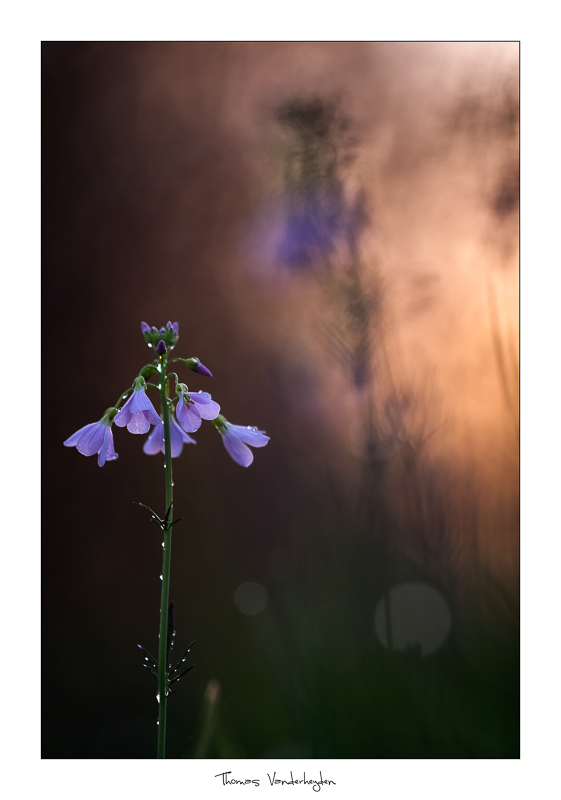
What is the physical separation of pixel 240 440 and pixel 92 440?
11.7 inches

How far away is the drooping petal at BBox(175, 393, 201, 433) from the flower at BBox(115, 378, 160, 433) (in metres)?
0.05

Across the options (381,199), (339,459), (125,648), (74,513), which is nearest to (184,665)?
(125,648)

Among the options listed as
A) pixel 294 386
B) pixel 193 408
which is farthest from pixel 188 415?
pixel 294 386

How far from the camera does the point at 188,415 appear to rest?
0.86m

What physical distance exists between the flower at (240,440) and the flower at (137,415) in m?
0.20

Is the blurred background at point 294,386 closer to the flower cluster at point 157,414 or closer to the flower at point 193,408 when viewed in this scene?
the flower cluster at point 157,414

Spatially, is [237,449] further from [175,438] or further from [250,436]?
[175,438]

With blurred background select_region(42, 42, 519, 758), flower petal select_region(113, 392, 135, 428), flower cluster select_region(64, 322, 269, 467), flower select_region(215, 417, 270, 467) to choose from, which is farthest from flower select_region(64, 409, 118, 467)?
blurred background select_region(42, 42, 519, 758)

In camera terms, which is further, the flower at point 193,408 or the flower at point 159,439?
the flower at point 159,439

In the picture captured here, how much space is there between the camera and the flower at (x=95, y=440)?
0.90m

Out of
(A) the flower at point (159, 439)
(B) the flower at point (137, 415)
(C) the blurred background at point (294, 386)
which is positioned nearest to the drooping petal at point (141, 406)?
(B) the flower at point (137, 415)

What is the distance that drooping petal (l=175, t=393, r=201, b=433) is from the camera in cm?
85
